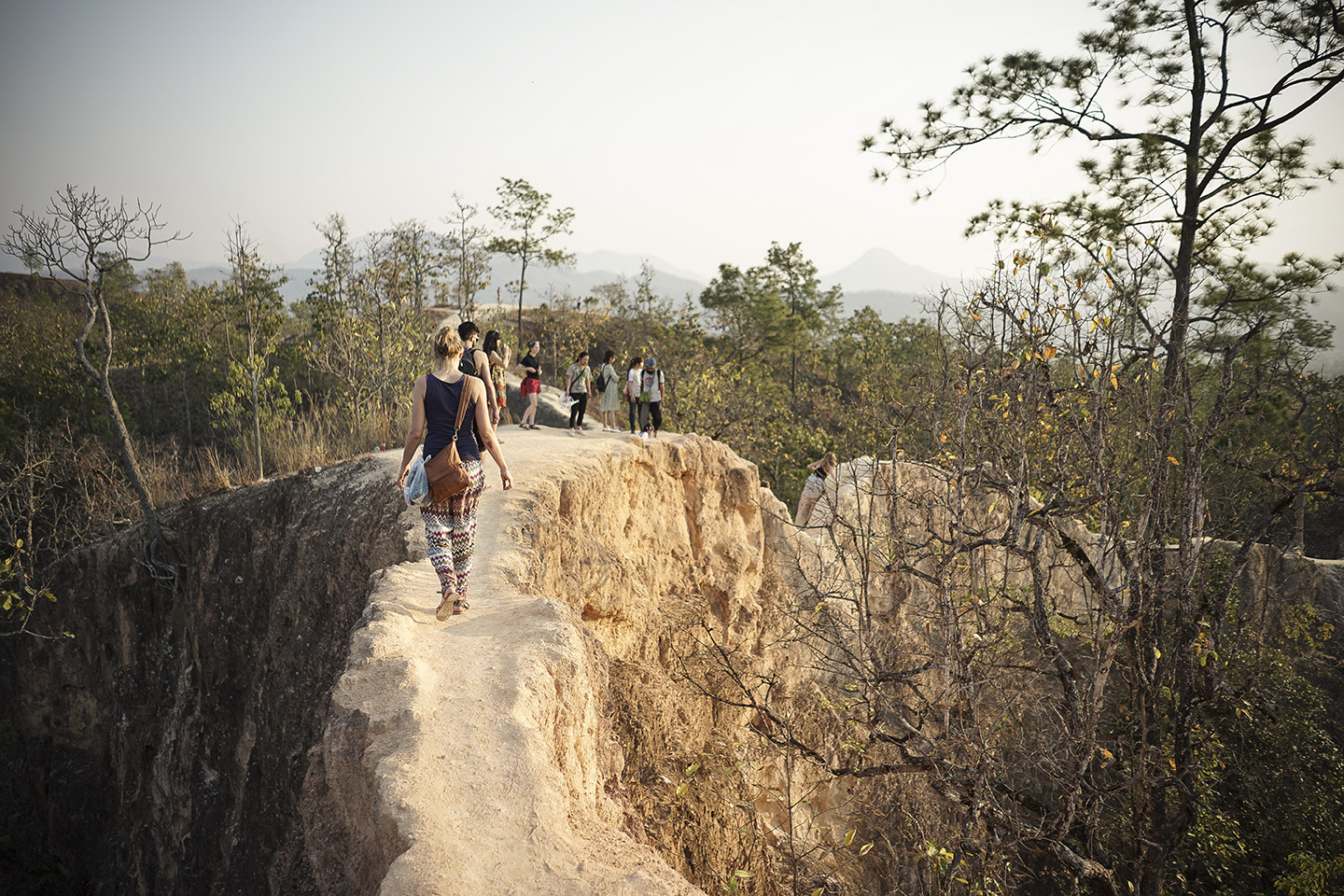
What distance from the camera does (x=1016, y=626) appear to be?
13219mm

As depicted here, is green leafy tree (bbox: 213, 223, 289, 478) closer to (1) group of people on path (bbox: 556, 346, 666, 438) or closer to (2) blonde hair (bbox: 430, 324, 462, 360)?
(1) group of people on path (bbox: 556, 346, 666, 438)

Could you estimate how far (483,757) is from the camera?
143 inches

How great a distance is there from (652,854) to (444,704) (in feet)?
4.58

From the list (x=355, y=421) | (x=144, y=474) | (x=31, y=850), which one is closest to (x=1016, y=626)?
(x=355, y=421)

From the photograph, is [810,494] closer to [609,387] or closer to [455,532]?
[609,387]

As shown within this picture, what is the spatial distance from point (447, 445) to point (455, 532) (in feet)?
2.19

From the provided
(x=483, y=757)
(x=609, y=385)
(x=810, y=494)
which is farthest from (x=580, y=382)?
(x=483, y=757)

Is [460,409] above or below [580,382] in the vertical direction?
below

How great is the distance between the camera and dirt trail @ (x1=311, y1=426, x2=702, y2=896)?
3109 mm

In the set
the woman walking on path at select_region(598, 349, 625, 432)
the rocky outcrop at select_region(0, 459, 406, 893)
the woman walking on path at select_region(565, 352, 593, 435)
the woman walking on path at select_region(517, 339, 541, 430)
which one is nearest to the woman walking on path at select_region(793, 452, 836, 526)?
the woman walking on path at select_region(598, 349, 625, 432)

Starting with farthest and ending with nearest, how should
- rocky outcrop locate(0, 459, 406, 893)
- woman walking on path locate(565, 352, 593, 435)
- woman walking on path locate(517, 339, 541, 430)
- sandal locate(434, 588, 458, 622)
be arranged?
woman walking on path locate(517, 339, 541, 430), woman walking on path locate(565, 352, 593, 435), rocky outcrop locate(0, 459, 406, 893), sandal locate(434, 588, 458, 622)

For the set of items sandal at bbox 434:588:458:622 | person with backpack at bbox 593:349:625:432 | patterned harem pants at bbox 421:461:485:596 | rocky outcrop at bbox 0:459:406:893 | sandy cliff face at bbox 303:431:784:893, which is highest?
person with backpack at bbox 593:349:625:432

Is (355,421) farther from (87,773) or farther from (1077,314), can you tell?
(1077,314)

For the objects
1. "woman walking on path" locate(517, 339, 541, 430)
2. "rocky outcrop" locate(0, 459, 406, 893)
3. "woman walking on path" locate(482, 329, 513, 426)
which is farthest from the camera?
"woman walking on path" locate(517, 339, 541, 430)
